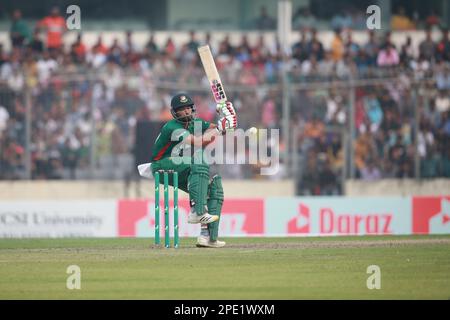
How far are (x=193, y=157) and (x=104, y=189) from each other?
810 centimetres

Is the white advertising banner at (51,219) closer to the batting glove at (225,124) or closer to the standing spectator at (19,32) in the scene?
the standing spectator at (19,32)

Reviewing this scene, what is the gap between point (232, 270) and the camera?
1185 centimetres

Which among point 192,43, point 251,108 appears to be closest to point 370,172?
point 251,108

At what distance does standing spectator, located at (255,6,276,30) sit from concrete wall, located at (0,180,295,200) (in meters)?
5.73

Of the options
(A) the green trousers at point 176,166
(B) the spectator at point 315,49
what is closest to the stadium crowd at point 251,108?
(B) the spectator at point 315,49

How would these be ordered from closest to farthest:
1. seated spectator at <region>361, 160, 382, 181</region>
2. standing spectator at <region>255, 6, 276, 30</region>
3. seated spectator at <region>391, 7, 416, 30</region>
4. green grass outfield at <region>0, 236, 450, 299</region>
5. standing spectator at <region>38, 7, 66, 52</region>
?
green grass outfield at <region>0, 236, 450, 299</region>, seated spectator at <region>361, 160, 382, 181</region>, standing spectator at <region>38, 7, 66, 52</region>, standing spectator at <region>255, 6, 276, 30</region>, seated spectator at <region>391, 7, 416, 30</region>

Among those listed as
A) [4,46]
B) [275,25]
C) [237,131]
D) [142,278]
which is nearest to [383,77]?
[237,131]

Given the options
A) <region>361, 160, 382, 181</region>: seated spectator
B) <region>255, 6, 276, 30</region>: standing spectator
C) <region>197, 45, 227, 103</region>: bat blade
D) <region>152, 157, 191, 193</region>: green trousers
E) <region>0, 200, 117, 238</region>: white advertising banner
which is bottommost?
<region>0, 200, 117, 238</region>: white advertising banner

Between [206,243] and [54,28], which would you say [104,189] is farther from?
[206,243]

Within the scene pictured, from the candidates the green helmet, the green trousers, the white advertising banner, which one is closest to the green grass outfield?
the green trousers

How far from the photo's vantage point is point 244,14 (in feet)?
92.4

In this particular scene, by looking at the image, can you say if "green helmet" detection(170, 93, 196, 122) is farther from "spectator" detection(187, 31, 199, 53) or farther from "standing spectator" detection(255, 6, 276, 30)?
"standing spectator" detection(255, 6, 276, 30)

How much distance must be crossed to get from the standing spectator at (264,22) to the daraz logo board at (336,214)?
7375 mm

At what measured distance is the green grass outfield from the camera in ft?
34.2
